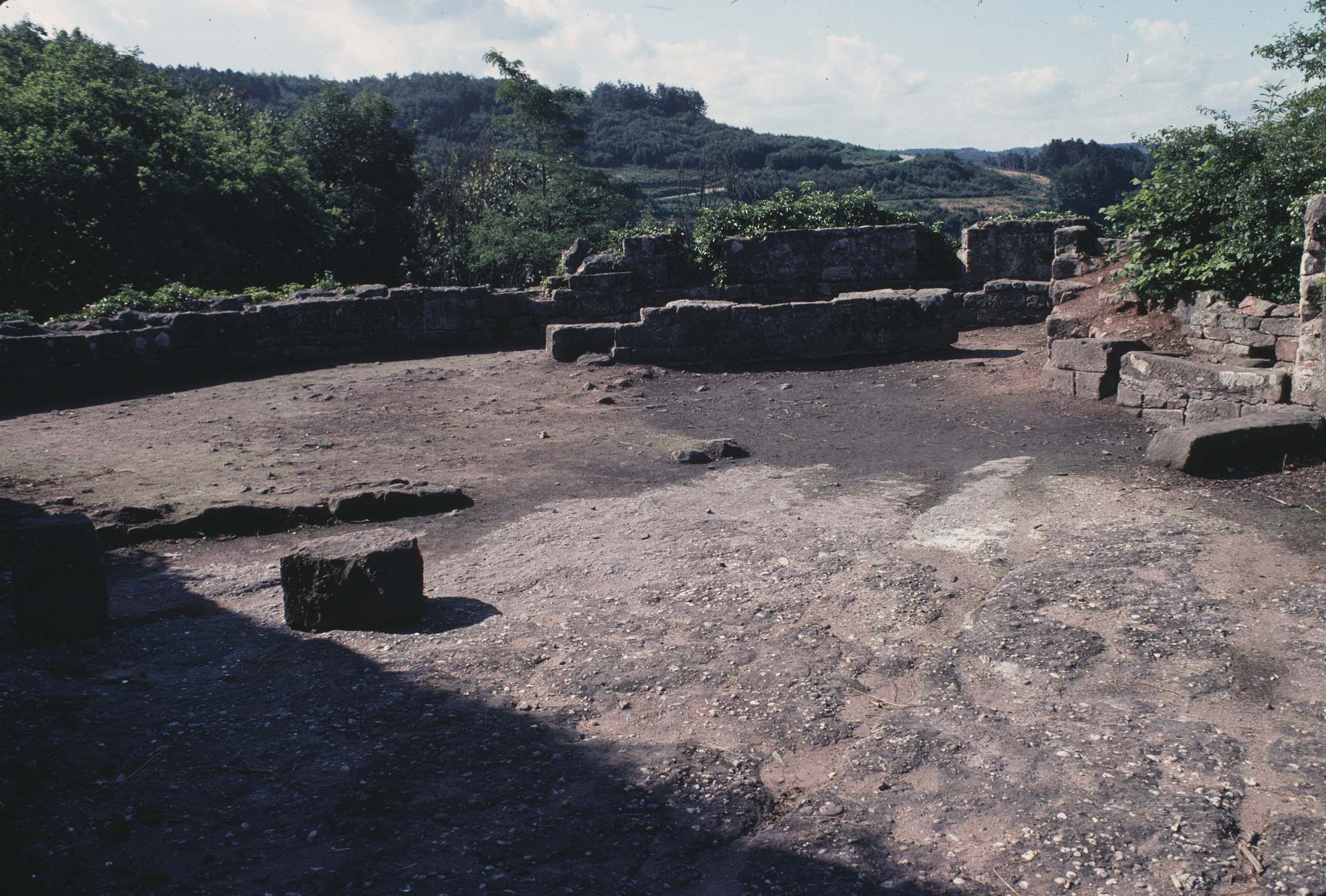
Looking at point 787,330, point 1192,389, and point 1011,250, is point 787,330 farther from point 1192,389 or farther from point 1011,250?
point 1011,250

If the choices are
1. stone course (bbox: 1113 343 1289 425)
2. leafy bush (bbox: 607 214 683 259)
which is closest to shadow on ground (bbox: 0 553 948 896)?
stone course (bbox: 1113 343 1289 425)

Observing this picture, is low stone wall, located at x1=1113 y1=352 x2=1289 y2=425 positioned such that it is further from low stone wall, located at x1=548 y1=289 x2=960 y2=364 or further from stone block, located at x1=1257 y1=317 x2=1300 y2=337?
low stone wall, located at x1=548 y1=289 x2=960 y2=364

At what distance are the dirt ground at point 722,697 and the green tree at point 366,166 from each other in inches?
975

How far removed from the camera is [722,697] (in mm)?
4016

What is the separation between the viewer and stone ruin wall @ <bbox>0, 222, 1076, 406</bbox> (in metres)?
12.2

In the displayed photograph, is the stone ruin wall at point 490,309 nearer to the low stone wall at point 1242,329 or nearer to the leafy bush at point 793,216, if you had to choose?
the leafy bush at point 793,216

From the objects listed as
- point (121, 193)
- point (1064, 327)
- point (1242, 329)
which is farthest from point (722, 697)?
point (121, 193)

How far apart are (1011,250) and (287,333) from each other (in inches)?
480

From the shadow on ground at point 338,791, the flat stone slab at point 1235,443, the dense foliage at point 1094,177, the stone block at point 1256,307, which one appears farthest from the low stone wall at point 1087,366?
the dense foliage at point 1094,177

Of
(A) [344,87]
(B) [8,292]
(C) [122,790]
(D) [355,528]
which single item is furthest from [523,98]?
(C) [122,790]

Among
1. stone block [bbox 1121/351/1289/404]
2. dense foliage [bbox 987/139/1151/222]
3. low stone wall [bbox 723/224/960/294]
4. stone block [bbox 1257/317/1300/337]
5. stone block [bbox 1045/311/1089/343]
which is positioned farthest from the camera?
dense foliage [bbox 987/139/1151/222]

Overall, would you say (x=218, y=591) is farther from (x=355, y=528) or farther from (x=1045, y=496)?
(x=1045, y=496)

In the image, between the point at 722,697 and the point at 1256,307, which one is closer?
the point at 722,697

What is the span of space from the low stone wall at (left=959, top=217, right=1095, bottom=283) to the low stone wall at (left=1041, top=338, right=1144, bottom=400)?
7023 millimetres
